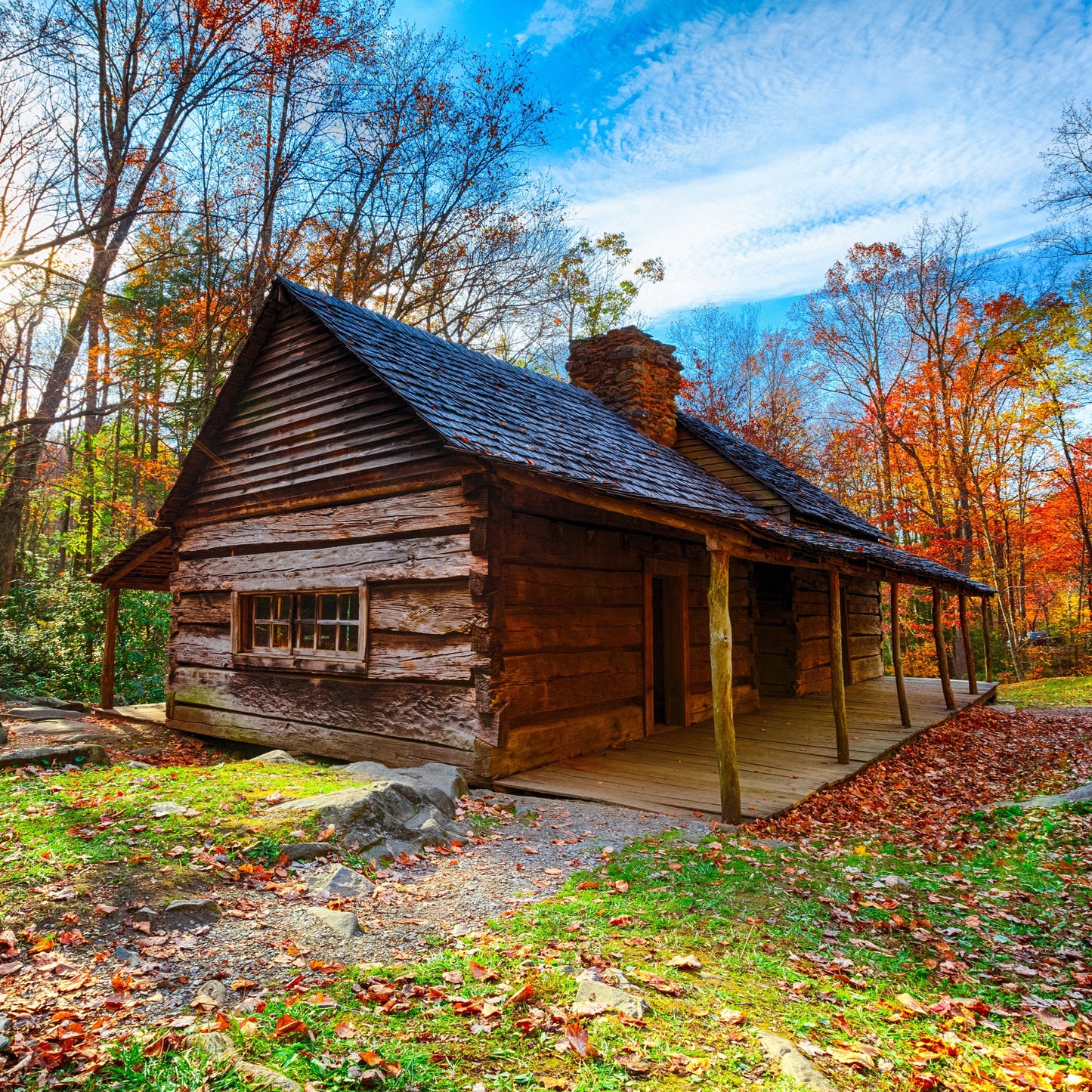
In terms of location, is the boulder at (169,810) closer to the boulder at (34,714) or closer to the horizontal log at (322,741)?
the horizontal log at (322,741)

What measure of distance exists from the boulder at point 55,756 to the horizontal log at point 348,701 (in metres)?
2.10

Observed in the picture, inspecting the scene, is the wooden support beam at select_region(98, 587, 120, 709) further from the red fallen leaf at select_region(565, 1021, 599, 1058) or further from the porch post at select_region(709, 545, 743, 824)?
the red fallen leaf at select_region(565, 1021, 599, 1058)

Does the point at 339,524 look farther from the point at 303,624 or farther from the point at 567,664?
the point at 567,664

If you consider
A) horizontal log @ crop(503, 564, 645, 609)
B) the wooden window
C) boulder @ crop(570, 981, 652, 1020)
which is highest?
horizontal log @ crop(503, 564, 645, 609)

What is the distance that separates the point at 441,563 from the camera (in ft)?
23.1

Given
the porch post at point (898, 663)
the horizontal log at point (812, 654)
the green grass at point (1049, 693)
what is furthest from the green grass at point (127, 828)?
the green grass at point (1049, 693)

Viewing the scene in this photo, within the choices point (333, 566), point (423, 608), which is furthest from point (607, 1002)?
point (333, 566)

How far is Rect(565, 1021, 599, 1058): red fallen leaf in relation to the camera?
256 centimetres

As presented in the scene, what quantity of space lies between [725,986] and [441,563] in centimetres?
471

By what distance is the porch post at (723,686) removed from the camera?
5789 millimetres

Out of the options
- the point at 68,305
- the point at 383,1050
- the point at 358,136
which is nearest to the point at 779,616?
the point at 383,1050

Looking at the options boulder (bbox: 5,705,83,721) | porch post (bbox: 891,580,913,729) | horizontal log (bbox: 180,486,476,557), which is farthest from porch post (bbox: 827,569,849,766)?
boulder (bbox: 5,705,83,721)

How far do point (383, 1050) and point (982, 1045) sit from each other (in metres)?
2.48

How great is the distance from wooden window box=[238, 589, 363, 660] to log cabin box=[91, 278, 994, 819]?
3cm
